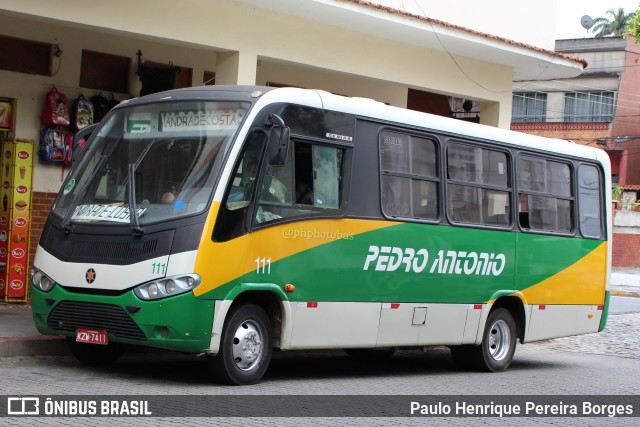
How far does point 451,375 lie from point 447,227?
1808 mm

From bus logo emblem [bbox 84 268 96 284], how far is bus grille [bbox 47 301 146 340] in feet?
0.70

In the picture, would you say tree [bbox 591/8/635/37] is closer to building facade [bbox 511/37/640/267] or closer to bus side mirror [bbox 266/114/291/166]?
building facade [bbox 511/37/640/267]

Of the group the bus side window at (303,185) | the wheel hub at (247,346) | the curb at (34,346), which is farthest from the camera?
the curb at (34,346)

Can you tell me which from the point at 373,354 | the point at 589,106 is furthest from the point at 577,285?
the point at 589,106

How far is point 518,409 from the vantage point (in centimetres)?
998

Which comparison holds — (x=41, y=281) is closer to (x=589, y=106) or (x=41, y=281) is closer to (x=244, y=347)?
(x=244, y=347)

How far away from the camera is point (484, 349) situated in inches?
525

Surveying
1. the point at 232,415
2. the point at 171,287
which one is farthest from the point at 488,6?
the point at 232,415

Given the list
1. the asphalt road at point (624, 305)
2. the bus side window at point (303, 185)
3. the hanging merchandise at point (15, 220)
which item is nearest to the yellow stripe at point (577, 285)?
the bus side window at point (303, 185)

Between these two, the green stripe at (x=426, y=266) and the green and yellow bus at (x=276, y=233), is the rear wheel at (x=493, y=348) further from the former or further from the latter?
the green stripe at (x=426, y=266)

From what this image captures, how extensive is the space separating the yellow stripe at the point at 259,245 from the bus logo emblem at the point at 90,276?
105 centimetres

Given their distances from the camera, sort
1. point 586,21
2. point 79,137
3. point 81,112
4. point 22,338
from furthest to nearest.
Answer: point 586,21 < point 81,112 < point 79,137 < point 22,338

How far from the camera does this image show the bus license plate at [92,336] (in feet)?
32.4

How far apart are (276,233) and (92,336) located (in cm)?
198
